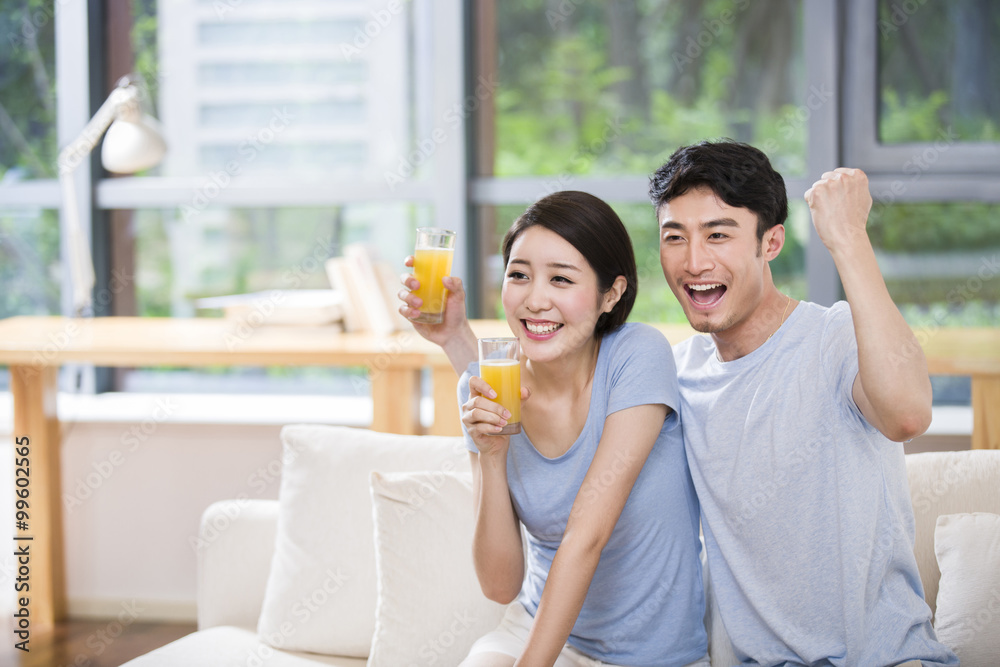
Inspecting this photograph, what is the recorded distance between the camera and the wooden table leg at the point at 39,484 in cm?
288

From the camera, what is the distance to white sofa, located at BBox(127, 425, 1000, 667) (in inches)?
68.6

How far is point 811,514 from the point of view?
4.85 feet

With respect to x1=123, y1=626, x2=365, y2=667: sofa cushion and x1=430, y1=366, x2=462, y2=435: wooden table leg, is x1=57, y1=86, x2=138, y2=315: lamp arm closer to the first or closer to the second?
x1=430, y1=366, x2=462, y2=435: wooden table leg

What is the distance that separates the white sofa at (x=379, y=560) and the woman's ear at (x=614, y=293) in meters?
0.58

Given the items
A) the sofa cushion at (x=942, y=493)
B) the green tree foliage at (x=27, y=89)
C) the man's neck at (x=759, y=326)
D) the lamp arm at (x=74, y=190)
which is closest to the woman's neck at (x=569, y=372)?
the man's neck at (x=759, y=326)

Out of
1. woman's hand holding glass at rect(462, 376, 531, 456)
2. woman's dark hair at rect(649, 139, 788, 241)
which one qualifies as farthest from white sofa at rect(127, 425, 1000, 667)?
woman's dark hair at rect(649, 139, 788, 241)

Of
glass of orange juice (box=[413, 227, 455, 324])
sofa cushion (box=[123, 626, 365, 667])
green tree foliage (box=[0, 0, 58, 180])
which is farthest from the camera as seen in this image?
green tree foliage (box=[0, 0, 58, 180])

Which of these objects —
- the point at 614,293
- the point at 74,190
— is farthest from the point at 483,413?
the point at 74,190

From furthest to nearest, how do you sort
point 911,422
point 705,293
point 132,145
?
point 132,145 → point 705,293 → point 911,422

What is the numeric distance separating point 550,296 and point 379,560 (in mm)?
762

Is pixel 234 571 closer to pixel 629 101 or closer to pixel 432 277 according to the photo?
pixel 432 277

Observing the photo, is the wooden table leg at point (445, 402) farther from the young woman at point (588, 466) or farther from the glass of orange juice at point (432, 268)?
the young woman at point (588, 466)

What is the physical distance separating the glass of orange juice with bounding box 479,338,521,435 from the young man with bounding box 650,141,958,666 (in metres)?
0.35

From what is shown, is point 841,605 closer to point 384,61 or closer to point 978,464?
point 978,464
